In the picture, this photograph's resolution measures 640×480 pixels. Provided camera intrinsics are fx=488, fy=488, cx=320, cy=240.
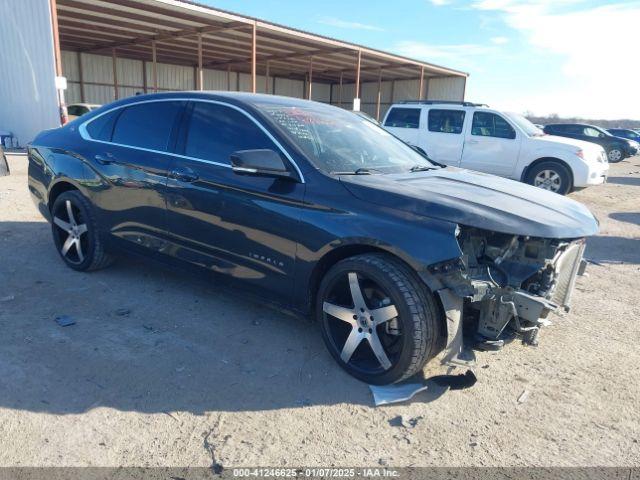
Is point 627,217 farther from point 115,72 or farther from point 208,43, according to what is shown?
point 115,72

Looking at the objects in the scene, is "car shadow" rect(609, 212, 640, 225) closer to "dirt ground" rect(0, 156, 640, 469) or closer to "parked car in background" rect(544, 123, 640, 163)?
"dirt ground" rect(0, 156, 640, 469)

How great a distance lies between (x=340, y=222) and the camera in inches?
119

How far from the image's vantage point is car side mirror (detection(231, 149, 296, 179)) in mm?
3135

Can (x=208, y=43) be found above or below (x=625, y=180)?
above

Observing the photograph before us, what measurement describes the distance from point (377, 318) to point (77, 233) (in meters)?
3.20

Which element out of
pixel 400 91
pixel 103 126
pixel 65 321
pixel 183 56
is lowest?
pixel 65 321

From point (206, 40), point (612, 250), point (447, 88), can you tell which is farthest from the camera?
point (447, 88)

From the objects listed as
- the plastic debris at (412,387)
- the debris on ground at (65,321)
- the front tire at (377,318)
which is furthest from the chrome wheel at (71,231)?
the plastic debris at (412,387)

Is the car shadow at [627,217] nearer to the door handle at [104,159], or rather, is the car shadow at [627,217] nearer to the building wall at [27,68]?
the door handle at [104,159]

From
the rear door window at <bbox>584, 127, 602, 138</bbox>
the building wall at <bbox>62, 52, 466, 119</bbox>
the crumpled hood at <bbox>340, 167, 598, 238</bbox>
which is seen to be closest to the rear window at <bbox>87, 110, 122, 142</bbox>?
the crumpled hood at <bbox>340, 167, 598, 238</bbox>

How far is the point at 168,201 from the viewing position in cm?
386

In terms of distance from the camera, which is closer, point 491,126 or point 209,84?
point 491,126

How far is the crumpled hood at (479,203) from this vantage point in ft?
9.07

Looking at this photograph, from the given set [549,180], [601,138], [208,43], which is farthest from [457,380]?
[601,138]
